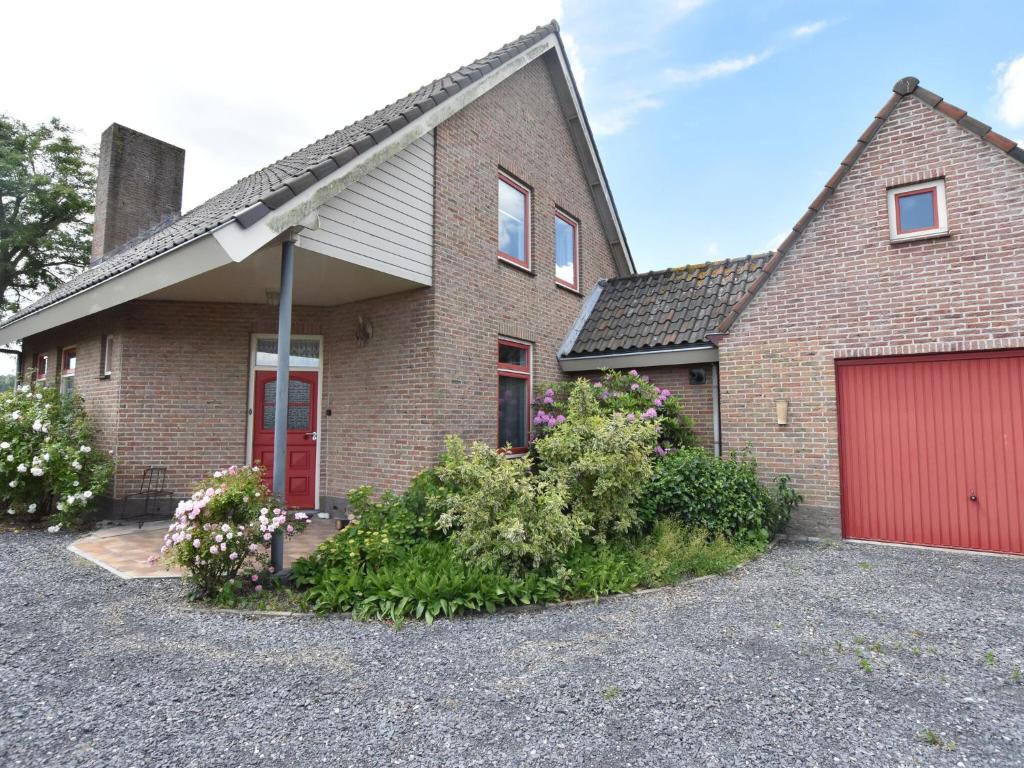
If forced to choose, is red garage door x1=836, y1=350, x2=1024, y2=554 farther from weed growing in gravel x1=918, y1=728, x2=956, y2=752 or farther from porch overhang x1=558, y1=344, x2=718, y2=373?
weed growing in gravel x1=918, y1=728, x2=956, y2=752

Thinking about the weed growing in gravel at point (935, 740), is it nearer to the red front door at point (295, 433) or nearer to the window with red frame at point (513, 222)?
the window with red frame at point (513, 222)

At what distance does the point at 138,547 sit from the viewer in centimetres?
650

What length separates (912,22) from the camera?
7.72 meters

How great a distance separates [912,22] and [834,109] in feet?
6.73

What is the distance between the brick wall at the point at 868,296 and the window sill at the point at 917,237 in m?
0.05

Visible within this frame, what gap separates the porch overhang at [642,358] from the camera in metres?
8.50

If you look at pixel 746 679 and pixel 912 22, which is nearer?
pixel 746 679

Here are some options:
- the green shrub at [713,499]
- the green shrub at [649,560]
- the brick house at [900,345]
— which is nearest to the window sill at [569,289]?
the brick house at [900,345]

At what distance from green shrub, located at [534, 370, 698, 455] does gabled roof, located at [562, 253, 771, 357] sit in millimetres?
806

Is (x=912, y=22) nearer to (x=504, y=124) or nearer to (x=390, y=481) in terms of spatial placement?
(x=504, y=124)

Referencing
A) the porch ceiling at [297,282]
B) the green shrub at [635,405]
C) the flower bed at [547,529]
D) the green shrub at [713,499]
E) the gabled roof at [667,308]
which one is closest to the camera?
the flower bed at [547,529]

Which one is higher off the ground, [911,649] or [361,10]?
[361,10]

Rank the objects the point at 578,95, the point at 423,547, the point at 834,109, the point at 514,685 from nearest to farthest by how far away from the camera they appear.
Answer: the point at 514,685 < the point at 423,547 < the point at 834,109 < the point at 578,95

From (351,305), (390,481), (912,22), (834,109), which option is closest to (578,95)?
(834,109)
